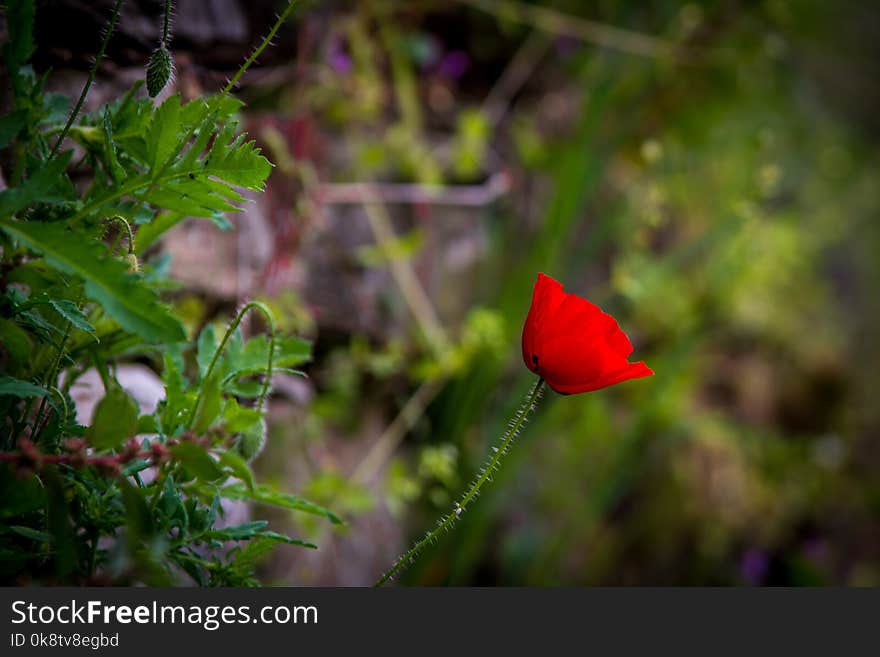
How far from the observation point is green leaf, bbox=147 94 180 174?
0.69m

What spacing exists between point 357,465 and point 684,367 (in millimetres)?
1067

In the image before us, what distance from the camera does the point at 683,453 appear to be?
2.47 m

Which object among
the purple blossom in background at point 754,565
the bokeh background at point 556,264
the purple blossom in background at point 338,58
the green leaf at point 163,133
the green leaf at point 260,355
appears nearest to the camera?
the green leaf at point 163,133

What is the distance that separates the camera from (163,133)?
2.28 ft

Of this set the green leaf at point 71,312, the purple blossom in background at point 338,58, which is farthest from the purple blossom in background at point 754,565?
the green leaf at point 71,312

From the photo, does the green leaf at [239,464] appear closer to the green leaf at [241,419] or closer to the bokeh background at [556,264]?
the green leaf at [241,419]

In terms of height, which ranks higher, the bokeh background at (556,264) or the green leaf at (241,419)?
the bokeh background at (556,264)

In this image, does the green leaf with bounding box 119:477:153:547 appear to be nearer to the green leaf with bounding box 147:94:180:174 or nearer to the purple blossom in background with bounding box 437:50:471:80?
the green leaf with bounding box 147:94:180:174

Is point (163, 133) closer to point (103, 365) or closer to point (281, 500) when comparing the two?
point (103, 365)

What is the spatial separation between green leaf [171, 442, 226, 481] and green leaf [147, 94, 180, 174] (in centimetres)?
26

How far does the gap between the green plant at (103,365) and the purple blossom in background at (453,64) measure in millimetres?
1654

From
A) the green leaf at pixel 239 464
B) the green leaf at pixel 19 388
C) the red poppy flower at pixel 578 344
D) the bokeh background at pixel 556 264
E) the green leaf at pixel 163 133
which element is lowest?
the green leaf at pixel 239 464

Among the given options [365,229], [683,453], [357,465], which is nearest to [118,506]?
[357,465]

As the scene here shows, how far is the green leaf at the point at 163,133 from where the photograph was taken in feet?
2.25
